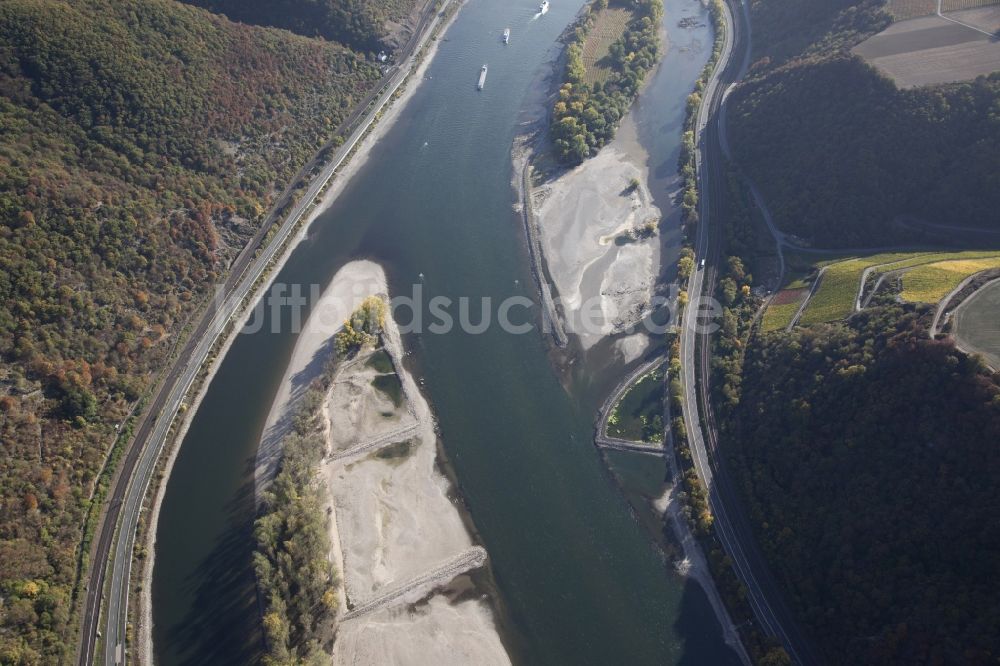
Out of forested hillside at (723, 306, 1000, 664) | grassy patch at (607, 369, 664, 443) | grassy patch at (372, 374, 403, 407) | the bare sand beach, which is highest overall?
the bare sand beach

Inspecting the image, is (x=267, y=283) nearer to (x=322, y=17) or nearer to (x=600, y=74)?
(x=322, y=17)

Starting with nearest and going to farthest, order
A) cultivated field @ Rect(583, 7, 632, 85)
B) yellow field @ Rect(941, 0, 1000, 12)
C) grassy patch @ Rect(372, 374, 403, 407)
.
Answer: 1. grassy patch @ Rect(372, 374, 403, 407)
2. yellow field @ Rect(941, 0, 1000, 12)
3. cultivated field @ Rect(583, 7, 632, 85)

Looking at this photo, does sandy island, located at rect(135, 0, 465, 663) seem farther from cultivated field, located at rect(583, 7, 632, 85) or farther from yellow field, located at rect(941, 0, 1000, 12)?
yellow field, located at rect(941, 0, 1000, 12)

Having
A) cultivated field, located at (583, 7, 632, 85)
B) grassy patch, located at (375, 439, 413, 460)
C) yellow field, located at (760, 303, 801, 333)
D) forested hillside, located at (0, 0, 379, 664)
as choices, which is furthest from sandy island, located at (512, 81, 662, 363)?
forested hillside, located at (0, 0, 379, 664)

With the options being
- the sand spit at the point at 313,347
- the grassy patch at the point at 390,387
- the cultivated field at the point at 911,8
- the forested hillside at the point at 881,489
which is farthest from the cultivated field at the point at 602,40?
the forested hillside at the point at 881,489

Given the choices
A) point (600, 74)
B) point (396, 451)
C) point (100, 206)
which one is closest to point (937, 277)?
point (396, 451)

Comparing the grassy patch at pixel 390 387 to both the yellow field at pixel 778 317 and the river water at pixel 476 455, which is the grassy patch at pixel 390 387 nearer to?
the river water at pixel 476 455

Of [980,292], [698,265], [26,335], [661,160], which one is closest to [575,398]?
[698,265]
